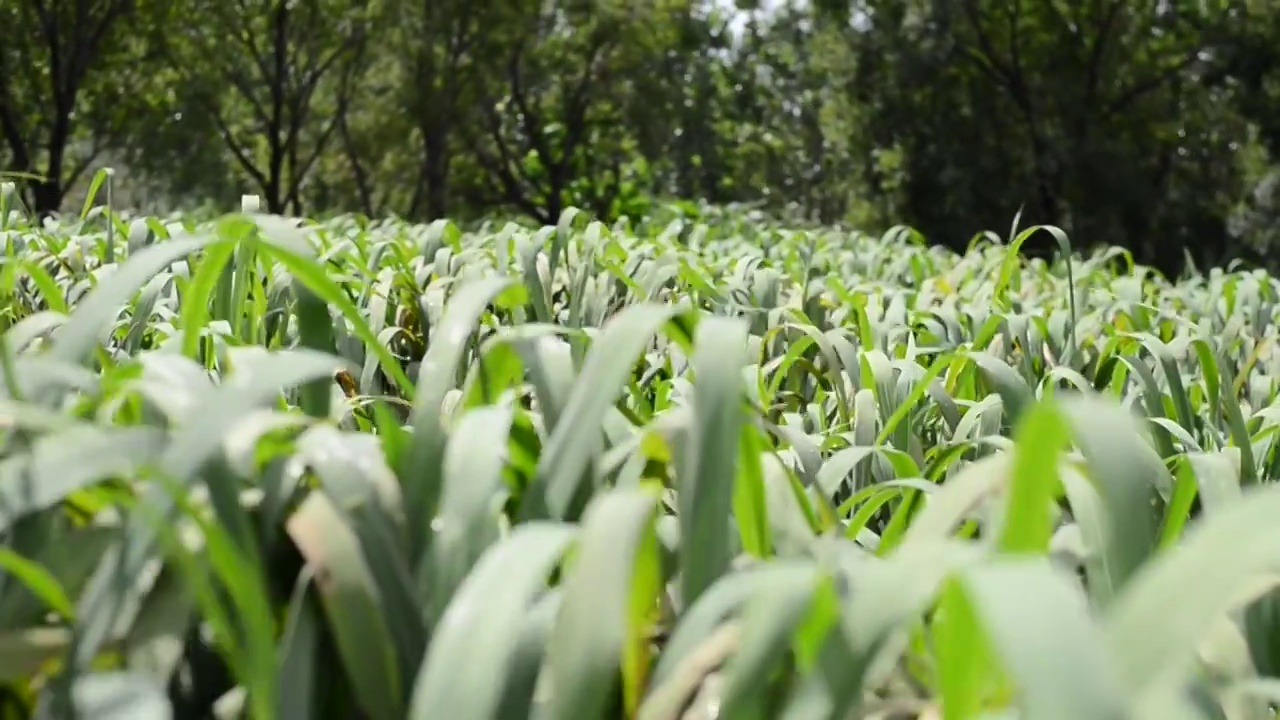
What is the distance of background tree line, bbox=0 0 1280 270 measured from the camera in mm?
19344

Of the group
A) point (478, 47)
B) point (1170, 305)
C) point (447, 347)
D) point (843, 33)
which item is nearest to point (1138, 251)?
point (843, 33)

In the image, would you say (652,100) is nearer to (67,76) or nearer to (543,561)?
(67,76)

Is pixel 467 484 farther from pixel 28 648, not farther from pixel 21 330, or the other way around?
pixel 21 330

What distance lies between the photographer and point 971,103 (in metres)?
20.4

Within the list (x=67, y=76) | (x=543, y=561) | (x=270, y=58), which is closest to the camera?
(x=543, y=561)

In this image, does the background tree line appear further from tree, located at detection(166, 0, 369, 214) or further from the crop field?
the crop field

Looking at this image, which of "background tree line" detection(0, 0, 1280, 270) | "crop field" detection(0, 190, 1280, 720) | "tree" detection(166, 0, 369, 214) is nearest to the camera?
"crop field" detection(0, 190, 1280, 720)

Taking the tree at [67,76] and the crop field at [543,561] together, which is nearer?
the crop field at [543,561]

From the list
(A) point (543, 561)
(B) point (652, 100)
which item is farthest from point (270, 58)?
(A) point (543, 561)

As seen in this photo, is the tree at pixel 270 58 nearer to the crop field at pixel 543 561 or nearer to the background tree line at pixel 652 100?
the background tree line at pixel 652 100

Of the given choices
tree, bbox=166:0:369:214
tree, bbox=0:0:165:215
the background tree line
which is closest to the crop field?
tree, bbox=0:0:165:215

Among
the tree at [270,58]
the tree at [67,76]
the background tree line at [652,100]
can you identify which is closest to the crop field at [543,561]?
the tree at [67,76]

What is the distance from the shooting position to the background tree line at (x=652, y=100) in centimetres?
1934

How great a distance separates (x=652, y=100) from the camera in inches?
872
